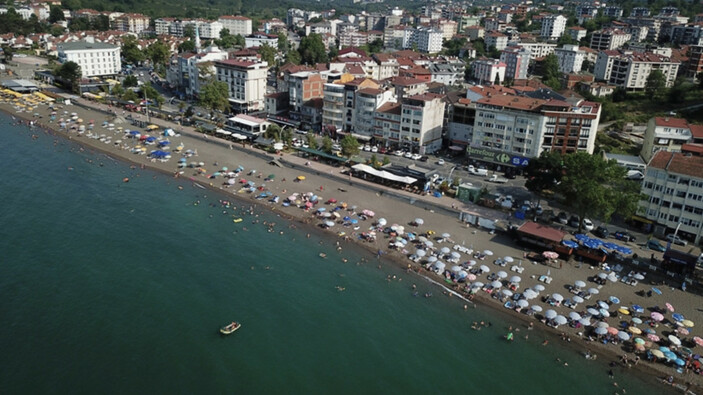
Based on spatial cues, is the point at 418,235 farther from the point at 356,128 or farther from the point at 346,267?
the point at 356,128

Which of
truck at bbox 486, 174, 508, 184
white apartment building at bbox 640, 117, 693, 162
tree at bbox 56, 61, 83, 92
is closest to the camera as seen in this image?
truck at bbox 486, 174, 508, 184

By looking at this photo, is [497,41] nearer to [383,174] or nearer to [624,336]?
[383,174]

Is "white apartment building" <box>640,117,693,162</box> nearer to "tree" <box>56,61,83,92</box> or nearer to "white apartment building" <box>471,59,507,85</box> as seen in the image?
"white apartment building" <box>471,59,507,85</box>

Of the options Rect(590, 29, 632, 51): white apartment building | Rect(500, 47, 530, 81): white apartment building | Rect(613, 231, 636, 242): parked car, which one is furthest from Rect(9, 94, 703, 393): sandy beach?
Rect(590, 29, 632, 51): white apartment building

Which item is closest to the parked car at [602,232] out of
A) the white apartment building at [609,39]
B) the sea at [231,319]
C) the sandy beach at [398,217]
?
the sandy beach at [398,217]

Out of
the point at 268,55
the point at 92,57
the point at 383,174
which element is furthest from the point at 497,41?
the point at 383,174

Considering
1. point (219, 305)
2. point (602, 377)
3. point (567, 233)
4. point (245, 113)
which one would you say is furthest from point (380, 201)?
point (245, 113)

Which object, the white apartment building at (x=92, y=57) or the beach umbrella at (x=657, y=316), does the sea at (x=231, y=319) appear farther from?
the white apartment building at (x=92, y=57)

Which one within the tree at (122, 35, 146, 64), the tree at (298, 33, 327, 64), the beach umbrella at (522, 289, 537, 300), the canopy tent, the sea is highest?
the tree at (298, 33, 327, 64)
